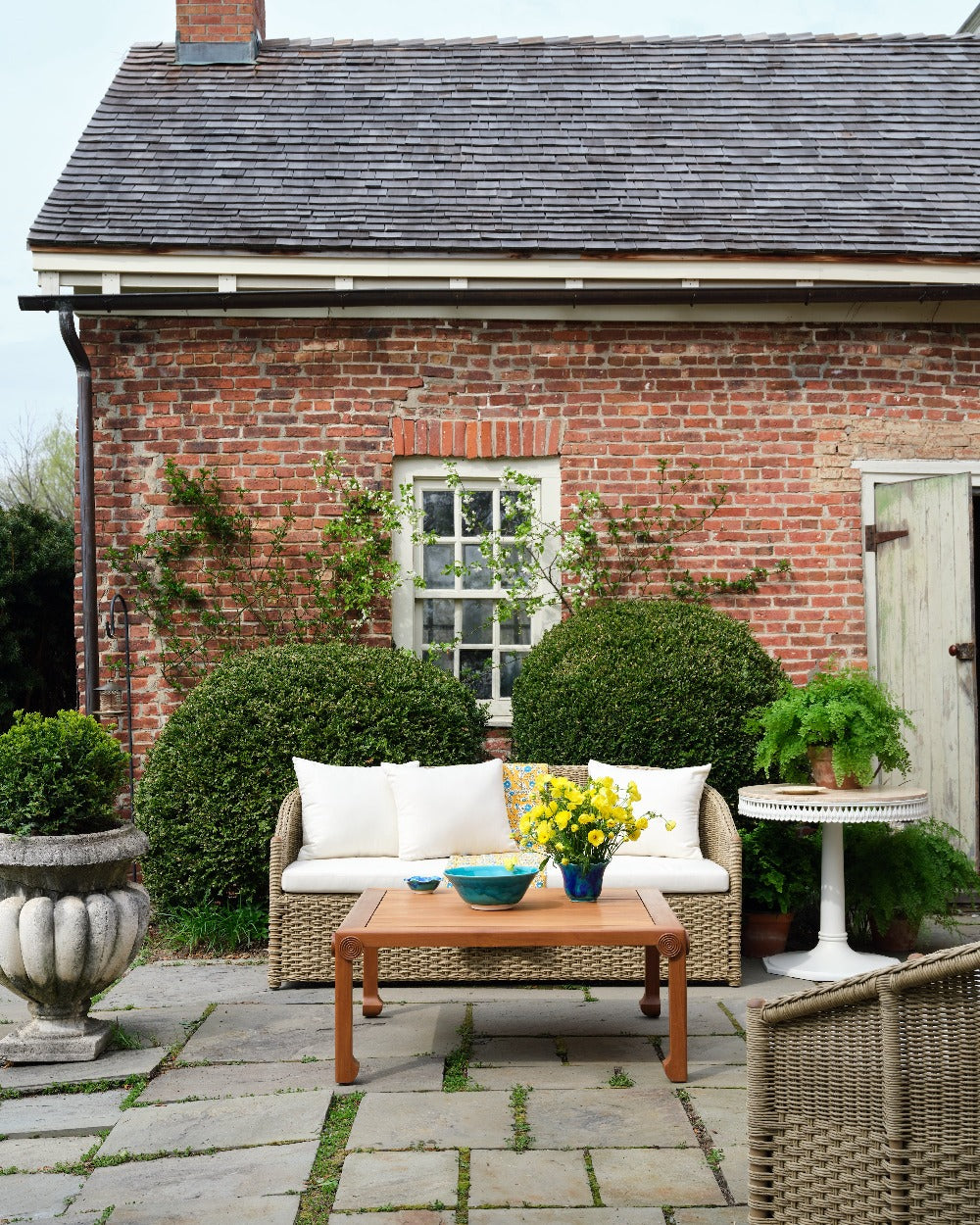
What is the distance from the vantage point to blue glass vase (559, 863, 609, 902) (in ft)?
14.4

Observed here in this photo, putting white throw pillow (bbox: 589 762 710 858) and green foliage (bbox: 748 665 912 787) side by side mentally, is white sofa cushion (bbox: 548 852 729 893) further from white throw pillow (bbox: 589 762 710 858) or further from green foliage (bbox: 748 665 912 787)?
green foliage (bbox: 748 665 912 787)

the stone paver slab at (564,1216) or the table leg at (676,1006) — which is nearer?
the stone paver slab at (564,1216)

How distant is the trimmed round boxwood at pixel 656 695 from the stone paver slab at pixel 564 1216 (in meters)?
3.02

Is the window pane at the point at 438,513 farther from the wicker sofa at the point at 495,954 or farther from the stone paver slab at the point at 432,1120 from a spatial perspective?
the stone paver slab at the point at 432,1120

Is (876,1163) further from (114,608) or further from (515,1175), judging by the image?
(114,608)

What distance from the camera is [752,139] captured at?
817 cm

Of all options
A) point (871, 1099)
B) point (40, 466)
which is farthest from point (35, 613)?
point (40, 466)

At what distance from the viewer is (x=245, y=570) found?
22.7 ft

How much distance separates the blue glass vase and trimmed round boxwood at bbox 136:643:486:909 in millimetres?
1687

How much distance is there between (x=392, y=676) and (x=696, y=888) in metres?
1.83

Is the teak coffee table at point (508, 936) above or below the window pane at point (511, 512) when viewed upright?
below

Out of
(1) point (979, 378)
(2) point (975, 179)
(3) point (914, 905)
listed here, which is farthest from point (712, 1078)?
(2) point (975, 179)

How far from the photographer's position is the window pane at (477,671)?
7043 millimetres

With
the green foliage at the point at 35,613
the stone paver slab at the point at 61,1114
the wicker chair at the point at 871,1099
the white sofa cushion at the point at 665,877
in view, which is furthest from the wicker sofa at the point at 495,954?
the green foliage at the point at 35,613
